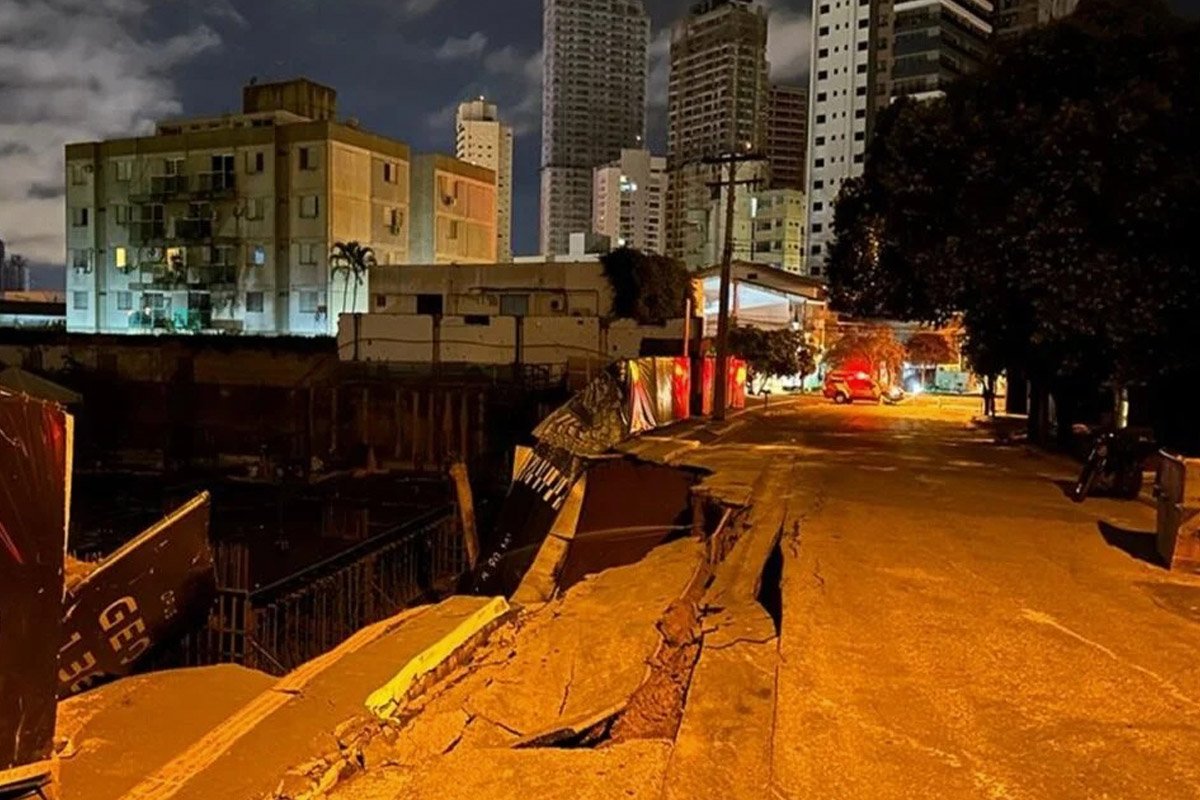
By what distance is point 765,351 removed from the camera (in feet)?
154

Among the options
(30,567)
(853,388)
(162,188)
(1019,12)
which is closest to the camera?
(30,567)

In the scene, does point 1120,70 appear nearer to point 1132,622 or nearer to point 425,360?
point 1132,622

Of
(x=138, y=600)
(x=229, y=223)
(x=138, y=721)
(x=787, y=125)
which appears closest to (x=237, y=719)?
(x=138, y=721)

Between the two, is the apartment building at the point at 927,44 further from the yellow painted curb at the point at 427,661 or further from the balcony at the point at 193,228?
the yellow painted curb at the point at 427,661

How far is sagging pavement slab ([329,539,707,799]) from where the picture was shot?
4.30 meters

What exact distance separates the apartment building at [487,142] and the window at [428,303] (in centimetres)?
8984

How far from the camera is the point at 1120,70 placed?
45.7 ft

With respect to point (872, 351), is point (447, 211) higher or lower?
higher

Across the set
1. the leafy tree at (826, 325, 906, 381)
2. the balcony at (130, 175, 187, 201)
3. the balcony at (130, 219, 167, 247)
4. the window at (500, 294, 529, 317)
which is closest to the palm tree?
the window at (500, 294, 529, 317)

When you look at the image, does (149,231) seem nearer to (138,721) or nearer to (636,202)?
(138,721)

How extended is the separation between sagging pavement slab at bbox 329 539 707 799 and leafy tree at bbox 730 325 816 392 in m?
38.8

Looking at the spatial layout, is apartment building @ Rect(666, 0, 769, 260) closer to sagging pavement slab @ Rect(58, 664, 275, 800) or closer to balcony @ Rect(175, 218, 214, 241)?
balcony @ Rect(175, 218, 214, 241)

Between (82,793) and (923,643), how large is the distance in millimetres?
4819

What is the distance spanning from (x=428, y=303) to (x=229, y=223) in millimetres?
15509
